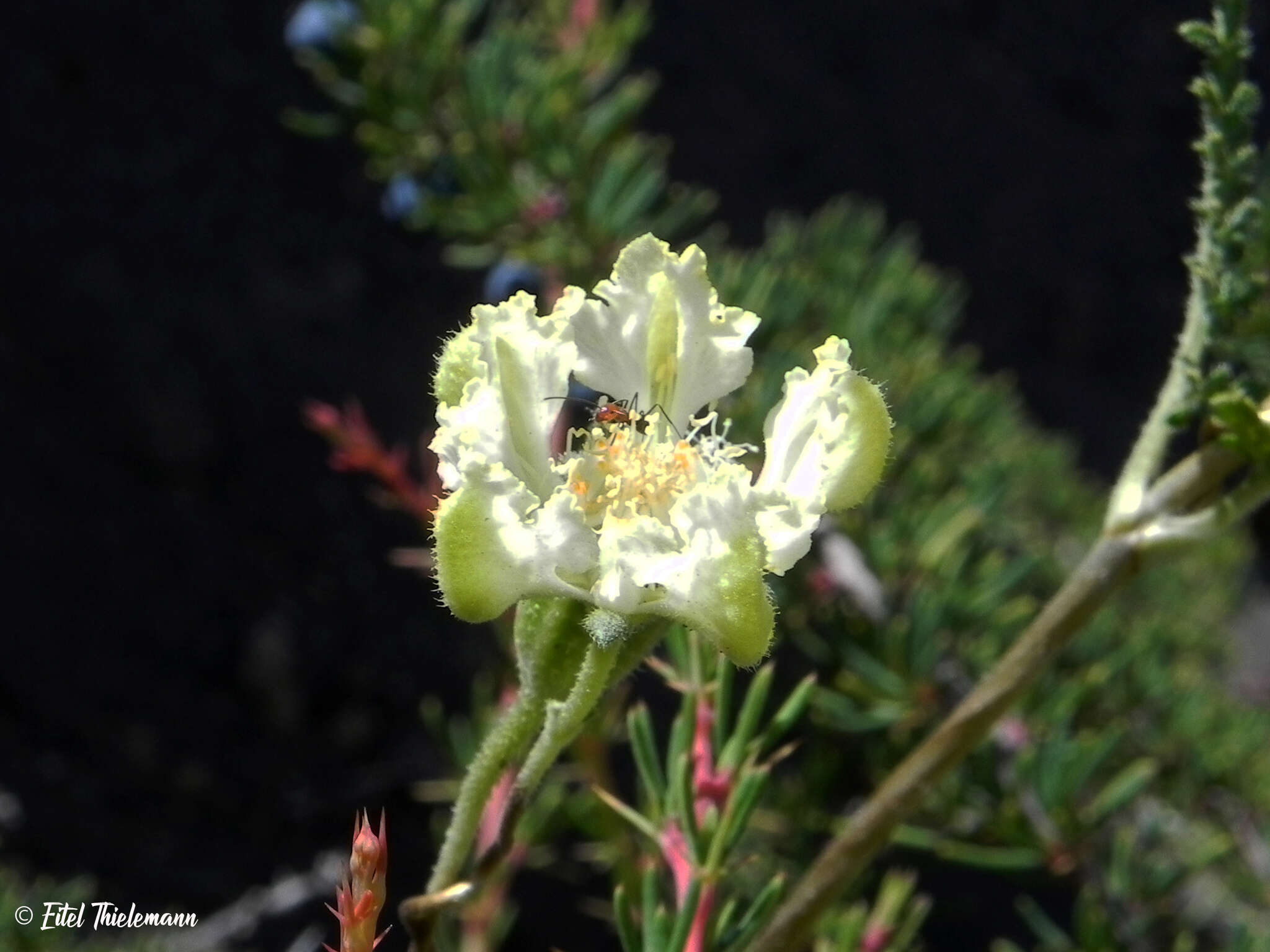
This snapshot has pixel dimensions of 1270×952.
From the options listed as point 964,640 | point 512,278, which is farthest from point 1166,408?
point 512,278

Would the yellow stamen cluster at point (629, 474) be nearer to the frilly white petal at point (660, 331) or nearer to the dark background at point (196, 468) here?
the frilly white petal at point (660, 331)

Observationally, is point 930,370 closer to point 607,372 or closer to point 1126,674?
point 1126,674

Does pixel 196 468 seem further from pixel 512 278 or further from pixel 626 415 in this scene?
pixel 626 415

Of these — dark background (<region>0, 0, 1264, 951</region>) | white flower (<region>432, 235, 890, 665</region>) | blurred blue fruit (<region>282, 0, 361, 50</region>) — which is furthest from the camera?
dark background (<region>0, 0, 1264, 951</region>)

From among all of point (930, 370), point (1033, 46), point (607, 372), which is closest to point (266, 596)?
point (930, 370)

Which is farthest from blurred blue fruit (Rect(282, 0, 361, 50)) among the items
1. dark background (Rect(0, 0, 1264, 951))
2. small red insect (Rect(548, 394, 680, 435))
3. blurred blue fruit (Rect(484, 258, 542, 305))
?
dark background (Rect(0, 0, 1264, 951))

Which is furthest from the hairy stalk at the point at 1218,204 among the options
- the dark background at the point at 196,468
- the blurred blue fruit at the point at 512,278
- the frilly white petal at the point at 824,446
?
the dark background at the point at 196,468

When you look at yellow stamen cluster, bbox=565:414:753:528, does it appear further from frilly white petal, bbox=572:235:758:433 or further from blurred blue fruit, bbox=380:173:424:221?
blurred blue fruit, bbox=380:173:424:221
